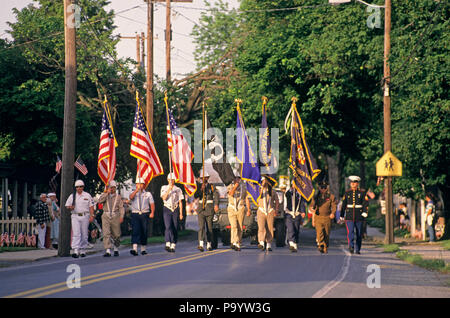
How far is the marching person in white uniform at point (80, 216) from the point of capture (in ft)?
74.0

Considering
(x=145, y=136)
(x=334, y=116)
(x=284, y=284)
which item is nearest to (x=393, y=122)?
(x=334, y=116)

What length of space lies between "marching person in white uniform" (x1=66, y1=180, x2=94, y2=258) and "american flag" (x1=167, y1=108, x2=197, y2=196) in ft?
11.6

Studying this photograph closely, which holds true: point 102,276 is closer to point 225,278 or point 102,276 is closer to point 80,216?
point 225,278

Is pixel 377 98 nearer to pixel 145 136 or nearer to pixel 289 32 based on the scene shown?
pixel 289 32

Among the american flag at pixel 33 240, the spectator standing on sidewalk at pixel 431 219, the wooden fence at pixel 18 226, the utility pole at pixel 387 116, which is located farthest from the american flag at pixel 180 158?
the spectator standing on sidewalk at pixel 431 219

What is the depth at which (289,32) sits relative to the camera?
37719 mm

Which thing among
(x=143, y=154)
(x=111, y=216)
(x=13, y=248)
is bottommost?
(x=13, y=248)

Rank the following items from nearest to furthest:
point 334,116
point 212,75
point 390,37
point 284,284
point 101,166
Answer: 1. point 284,284
2. point 101,166
3. point 390,37
4. point 334,116
5. point 212,75

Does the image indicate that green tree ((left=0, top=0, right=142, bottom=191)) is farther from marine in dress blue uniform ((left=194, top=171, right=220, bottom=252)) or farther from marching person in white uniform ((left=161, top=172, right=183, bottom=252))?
marching person in white uniform ((left=161, top=172, right=183, bottom=252))

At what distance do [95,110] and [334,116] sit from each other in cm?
1054

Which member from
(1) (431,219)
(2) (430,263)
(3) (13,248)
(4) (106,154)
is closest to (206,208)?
(4) (106,154)

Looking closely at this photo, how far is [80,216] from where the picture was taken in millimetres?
22750

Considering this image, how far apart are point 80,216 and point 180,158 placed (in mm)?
4734

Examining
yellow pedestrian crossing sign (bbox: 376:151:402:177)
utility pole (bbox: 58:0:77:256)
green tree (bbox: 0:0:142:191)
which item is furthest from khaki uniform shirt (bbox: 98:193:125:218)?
green tree (bbox: 0:0:142:191)
